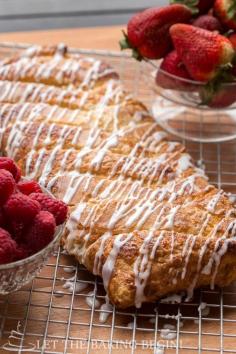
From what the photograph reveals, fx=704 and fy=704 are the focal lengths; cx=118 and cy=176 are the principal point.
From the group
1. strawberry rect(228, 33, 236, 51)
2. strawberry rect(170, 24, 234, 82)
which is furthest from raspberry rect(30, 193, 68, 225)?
strawberry rect(228, 33, 236, 51)

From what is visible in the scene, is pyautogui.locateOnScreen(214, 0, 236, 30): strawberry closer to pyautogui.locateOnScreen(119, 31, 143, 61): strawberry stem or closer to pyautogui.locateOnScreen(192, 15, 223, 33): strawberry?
pyautogui.locateOnScreen(192, 15, 223, 33): strawberry

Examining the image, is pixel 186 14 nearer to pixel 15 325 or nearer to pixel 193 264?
pixel 193 264

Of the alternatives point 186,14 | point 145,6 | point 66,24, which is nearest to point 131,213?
point 186,14

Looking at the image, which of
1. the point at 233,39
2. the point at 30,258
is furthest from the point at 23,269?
the point at 233,39

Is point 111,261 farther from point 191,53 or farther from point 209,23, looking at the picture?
point 209,23

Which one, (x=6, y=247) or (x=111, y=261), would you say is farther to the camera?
(x=111, y=261)
